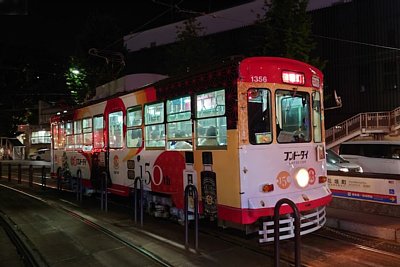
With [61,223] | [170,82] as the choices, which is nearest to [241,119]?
[170,82]

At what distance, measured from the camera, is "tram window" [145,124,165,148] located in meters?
8.23

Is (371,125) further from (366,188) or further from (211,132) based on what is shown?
(211,132)

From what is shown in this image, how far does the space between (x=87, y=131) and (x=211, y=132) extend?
6244 millimetres

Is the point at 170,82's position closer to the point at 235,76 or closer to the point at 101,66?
the point at 235,76

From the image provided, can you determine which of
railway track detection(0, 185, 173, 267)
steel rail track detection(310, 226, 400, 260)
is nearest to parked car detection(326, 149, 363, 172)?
steel rail track detection(310, 226, 400, 260)

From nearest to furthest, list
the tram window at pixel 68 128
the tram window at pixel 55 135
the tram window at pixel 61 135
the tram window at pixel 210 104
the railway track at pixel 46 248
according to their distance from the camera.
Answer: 1. the railway track at pixel 46 248
2. the tram window at pixel 210 104
3. the tram window at pixel 68 128
4. the tram window at pixel 61 135
5. the tram window at pixel 55 135

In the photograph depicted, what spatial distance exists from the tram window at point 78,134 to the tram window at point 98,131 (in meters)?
1.25

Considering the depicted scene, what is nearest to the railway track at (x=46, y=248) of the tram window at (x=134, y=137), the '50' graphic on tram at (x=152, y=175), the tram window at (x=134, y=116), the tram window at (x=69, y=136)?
the '50' graphic on tram at (x=152, y=175)

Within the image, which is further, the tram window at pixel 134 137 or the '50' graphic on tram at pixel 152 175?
the tram window at pixel 134 137

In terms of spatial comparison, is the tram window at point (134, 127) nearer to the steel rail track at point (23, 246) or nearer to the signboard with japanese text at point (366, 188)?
the steel rail track at point (23, 246)

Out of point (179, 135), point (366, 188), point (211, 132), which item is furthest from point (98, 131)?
point (366, 188)

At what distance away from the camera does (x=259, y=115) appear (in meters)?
6.49

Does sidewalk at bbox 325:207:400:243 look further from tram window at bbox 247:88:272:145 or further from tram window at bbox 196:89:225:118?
tram window at bbox 196:89:225:118

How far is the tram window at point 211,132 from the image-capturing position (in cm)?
663
